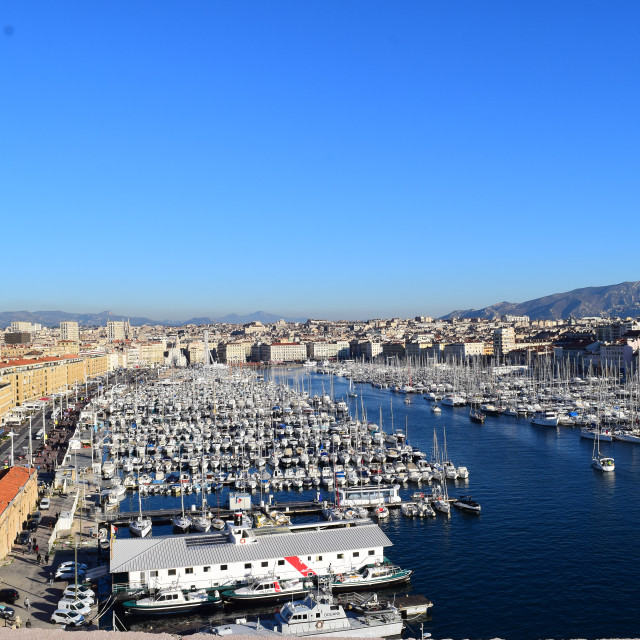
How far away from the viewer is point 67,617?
8938mm

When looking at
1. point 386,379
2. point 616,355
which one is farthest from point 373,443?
point 616,355

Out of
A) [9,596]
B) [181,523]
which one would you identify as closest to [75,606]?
[9,596]

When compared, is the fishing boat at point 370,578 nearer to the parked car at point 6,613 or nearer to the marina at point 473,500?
the marina at point 473,500

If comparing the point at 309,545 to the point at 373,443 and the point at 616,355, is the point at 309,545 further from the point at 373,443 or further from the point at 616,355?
the point at 616,355

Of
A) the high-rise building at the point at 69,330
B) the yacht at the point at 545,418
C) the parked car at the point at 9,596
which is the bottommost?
the yacht at the point at 545,418

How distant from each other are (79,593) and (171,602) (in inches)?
49.8

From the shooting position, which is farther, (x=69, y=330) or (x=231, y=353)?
(x=69, y=330)

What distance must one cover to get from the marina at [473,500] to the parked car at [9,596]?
211 cm

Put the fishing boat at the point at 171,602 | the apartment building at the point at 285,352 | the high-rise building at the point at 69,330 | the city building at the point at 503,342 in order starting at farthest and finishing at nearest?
the high-rise building at the point at 69,330, the apartment building at the point at 285,352, the city building at the point at 503,342, the fishing boat at the point at 171,602

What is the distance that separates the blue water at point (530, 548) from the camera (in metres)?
9.43

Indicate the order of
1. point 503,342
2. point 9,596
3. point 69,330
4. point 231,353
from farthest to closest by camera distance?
point 69,330, point 231,353, point 503,342, point 9,596

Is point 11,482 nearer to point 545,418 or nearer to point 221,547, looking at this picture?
point 221,547

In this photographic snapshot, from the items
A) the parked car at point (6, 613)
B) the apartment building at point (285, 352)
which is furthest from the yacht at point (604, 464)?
the apartment building at point (285, 352)

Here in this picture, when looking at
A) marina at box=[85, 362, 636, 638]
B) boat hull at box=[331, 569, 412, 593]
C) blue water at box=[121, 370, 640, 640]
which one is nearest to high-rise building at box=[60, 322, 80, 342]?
marina at box=[85, 362, 636, 638]
